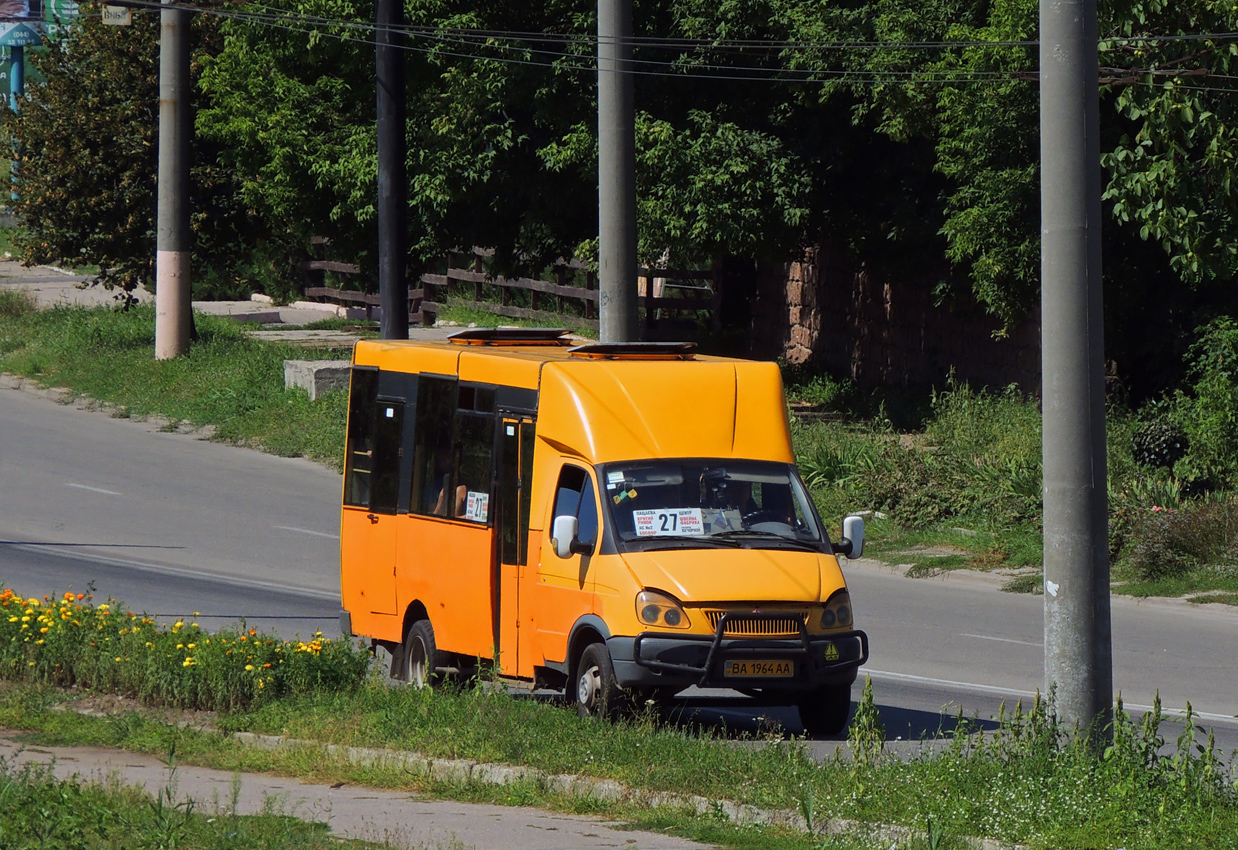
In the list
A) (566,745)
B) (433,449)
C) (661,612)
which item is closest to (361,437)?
(433,449)

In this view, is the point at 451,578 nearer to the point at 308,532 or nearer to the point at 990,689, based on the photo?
the point at 990,689

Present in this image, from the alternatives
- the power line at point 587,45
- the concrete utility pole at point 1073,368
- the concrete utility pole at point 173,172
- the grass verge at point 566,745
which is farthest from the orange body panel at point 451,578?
the concrete utility pole at point 173,172

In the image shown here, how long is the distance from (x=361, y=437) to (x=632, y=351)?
2921 millimetres

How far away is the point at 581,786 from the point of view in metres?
8.80

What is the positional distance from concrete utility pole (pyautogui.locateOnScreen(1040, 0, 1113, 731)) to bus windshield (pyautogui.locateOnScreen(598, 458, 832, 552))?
293 cm

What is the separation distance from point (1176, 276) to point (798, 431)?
6.13 meters

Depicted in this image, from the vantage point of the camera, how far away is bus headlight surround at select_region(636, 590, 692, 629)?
10.8 meters

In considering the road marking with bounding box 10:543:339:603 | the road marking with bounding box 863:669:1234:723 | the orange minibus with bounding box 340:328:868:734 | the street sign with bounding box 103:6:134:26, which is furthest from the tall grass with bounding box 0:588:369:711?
the street sign with bounding box 103:6:134:26

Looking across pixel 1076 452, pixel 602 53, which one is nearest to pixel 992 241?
pixel 602 53

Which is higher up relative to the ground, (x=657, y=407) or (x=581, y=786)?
(x=657, y=407)

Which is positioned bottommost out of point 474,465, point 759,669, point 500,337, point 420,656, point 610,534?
point 420,656

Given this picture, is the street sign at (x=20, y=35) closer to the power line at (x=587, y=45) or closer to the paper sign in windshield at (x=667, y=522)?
the power line at (x=587, y=45)

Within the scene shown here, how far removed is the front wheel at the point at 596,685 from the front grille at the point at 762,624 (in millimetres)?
735

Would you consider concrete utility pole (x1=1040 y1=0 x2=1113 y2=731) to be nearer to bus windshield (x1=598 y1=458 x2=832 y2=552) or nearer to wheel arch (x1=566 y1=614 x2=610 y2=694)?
bus windshield (x1=598 y1=458 x2=832 y2=552)
